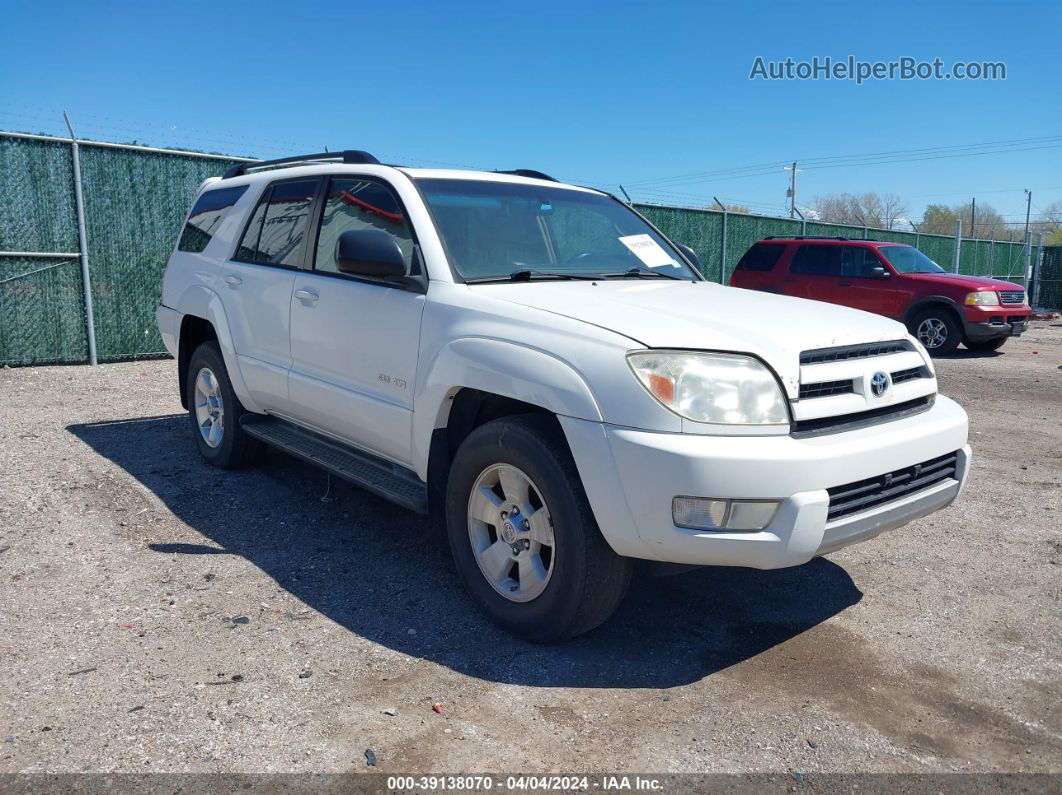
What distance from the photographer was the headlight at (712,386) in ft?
9.38

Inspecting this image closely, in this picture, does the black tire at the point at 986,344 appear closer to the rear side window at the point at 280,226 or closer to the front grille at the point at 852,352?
the front grille at the point at 852,352

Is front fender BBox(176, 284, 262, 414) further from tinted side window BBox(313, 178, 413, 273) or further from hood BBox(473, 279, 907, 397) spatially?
hood BBox(473, 279, 907, 397)

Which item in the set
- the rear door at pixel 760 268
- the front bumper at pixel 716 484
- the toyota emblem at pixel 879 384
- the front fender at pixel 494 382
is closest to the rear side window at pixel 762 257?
the rear door at pixel 760 268

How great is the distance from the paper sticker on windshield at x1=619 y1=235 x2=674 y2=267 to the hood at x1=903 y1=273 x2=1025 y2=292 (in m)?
9.56

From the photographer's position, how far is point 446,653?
10.7 feet

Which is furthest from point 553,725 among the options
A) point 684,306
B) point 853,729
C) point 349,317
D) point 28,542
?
point 28,542

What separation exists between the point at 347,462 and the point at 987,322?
11312mm

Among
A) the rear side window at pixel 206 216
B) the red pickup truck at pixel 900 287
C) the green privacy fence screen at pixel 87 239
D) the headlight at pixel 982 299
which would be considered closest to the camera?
the rear side window at pixel 206 216

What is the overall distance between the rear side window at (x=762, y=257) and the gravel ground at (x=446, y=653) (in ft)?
29.4

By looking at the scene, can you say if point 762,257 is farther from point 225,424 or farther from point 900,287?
point 225,424

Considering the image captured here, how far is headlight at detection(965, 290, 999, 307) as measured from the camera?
1234 cm

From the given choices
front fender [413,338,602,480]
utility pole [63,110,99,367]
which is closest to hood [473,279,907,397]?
front fender [413,338,602,480]

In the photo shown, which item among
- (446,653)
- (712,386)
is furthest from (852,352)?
(446,653)

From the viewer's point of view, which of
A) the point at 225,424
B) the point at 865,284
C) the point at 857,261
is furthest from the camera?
the point at 857,261
